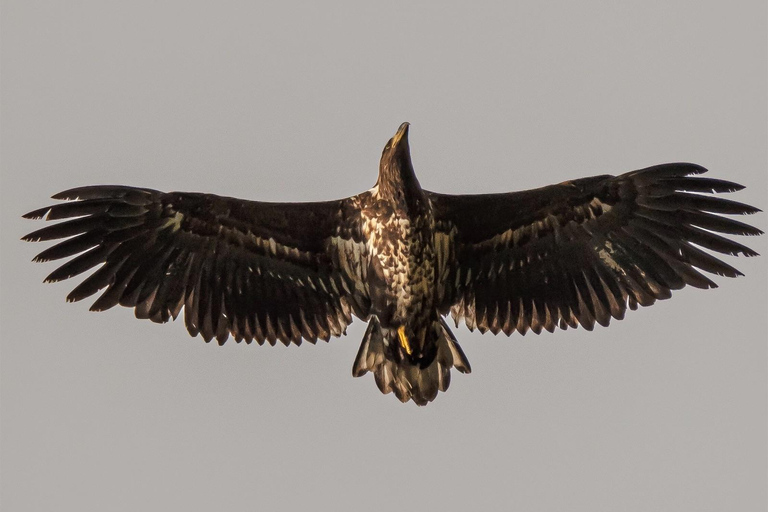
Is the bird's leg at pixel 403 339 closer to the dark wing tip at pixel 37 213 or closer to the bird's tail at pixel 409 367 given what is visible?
the bird's tail at pixel 409 367

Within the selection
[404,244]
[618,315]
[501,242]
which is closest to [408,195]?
[404,244]

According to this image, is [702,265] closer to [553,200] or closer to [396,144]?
[553,200]

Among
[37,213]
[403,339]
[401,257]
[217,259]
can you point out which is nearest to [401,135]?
[401,257]

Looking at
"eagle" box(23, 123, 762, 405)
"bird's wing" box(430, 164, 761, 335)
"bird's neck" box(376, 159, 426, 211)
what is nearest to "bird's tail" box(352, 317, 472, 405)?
"eagle" box(23, 123, 762, 405)

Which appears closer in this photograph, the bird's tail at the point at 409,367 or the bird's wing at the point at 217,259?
the bird's wing at the point at 217,259

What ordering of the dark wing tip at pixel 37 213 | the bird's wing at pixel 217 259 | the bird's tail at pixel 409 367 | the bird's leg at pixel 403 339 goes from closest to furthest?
the dark wing tip at pixel 37 213
the bird's wing at pixel 217 259
the bird's leg at pixel 403 339
the bird's tail at pixel 409 367

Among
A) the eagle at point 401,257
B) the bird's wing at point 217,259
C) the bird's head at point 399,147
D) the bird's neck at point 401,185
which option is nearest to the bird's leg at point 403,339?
the eagle at point 401,257
